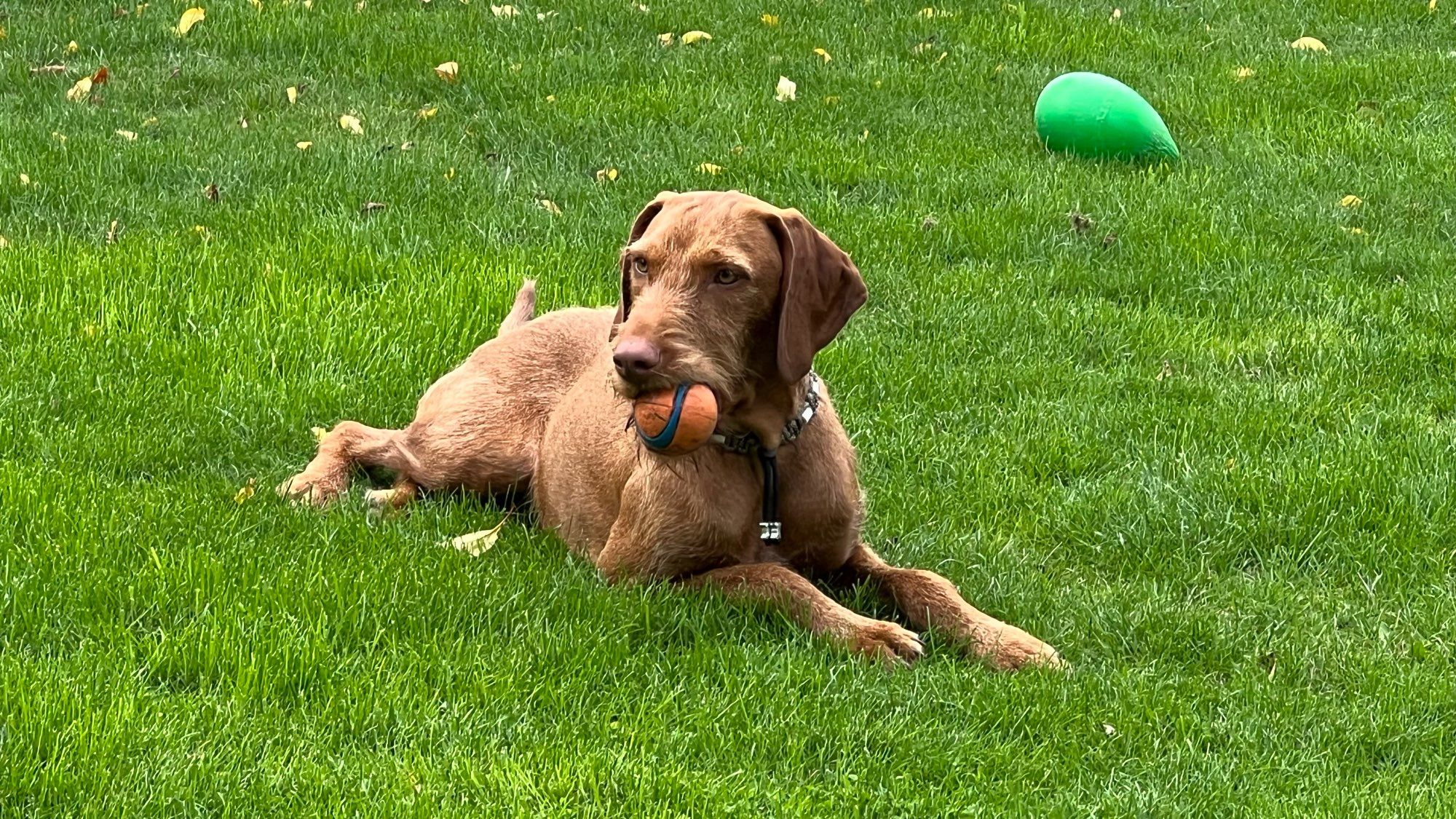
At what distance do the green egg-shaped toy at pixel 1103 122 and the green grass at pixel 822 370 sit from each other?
248 mm

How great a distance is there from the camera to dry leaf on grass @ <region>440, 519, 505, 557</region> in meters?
5.15

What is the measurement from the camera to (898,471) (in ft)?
19.9

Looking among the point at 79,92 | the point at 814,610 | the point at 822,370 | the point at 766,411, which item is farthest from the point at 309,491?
the point at 79,92

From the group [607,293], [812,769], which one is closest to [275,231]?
[607,293]

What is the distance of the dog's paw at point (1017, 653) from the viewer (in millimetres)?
4574

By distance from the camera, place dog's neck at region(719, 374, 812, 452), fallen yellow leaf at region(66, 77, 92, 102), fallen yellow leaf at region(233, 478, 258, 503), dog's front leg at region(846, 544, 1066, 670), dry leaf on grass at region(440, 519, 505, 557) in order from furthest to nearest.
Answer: fallen yellow leaf at region(66, 77, 92, 102) → fallen yellow leaf at region(233, 478, 258, 503) → dry leaf on grass at region(440, 519, 505, 557) → dog's neck at region(719, 374, 812, 452) → dog's front leg at region(846, 544, 1066, 670)

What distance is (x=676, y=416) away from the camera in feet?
14.4

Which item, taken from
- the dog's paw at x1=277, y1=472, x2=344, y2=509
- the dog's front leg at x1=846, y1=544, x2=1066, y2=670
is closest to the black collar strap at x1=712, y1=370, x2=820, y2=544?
the dog's front leg at x1=846, y1=544, x2=1066, y2=670

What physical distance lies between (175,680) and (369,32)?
289 inches

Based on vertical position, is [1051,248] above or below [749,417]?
below

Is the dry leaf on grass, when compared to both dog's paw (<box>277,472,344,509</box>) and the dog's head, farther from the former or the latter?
the dog's head

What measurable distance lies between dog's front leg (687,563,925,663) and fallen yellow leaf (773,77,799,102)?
19.4 ft

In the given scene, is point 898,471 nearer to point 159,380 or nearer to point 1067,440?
point 1067,440

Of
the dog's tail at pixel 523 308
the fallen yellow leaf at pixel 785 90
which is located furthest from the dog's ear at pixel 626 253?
the fallen yellow leaf at pixel 785 90
